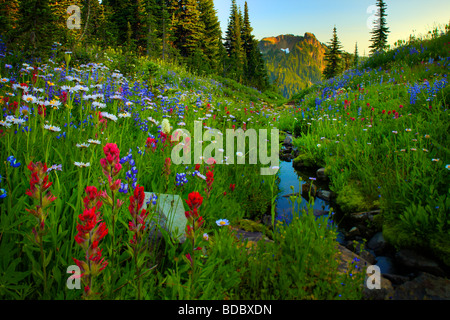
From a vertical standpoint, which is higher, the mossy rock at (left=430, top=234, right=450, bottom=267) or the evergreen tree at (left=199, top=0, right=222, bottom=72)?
the evergreen tree at (left=199, top=0, right=222, bottom=72)

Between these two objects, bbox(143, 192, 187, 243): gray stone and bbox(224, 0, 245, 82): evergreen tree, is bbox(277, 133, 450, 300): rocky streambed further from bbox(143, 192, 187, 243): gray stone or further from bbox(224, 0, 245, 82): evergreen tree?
bbox(224, 0, 245, 82): evergreen tree

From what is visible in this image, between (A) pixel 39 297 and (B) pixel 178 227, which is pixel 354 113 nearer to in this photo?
(B) pixel 178 227

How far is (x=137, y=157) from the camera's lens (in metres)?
3.14

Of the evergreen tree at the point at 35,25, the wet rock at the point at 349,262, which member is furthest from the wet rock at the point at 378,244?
the evergreen tree at the point at 35,25

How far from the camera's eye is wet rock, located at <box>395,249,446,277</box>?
245 cm

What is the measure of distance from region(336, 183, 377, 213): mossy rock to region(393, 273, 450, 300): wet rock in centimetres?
141

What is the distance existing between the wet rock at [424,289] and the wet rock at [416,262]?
6.7 inches

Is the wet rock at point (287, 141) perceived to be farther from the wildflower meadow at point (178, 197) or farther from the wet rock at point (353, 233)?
the wet rock at point (353, 233)

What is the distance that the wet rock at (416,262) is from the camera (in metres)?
2.45

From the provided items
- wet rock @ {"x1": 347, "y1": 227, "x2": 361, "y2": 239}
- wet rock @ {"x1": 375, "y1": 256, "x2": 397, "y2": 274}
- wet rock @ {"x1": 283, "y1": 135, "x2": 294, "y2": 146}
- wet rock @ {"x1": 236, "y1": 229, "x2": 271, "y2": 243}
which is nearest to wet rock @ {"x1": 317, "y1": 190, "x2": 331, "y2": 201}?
wet rock @ {"x1": 347, "y1": 227, "x2": 361, "y2": 239}

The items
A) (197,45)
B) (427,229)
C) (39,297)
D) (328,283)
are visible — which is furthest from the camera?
(197,45)

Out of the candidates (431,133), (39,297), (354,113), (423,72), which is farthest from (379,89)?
(39,297)

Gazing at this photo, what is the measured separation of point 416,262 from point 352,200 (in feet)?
4.39
